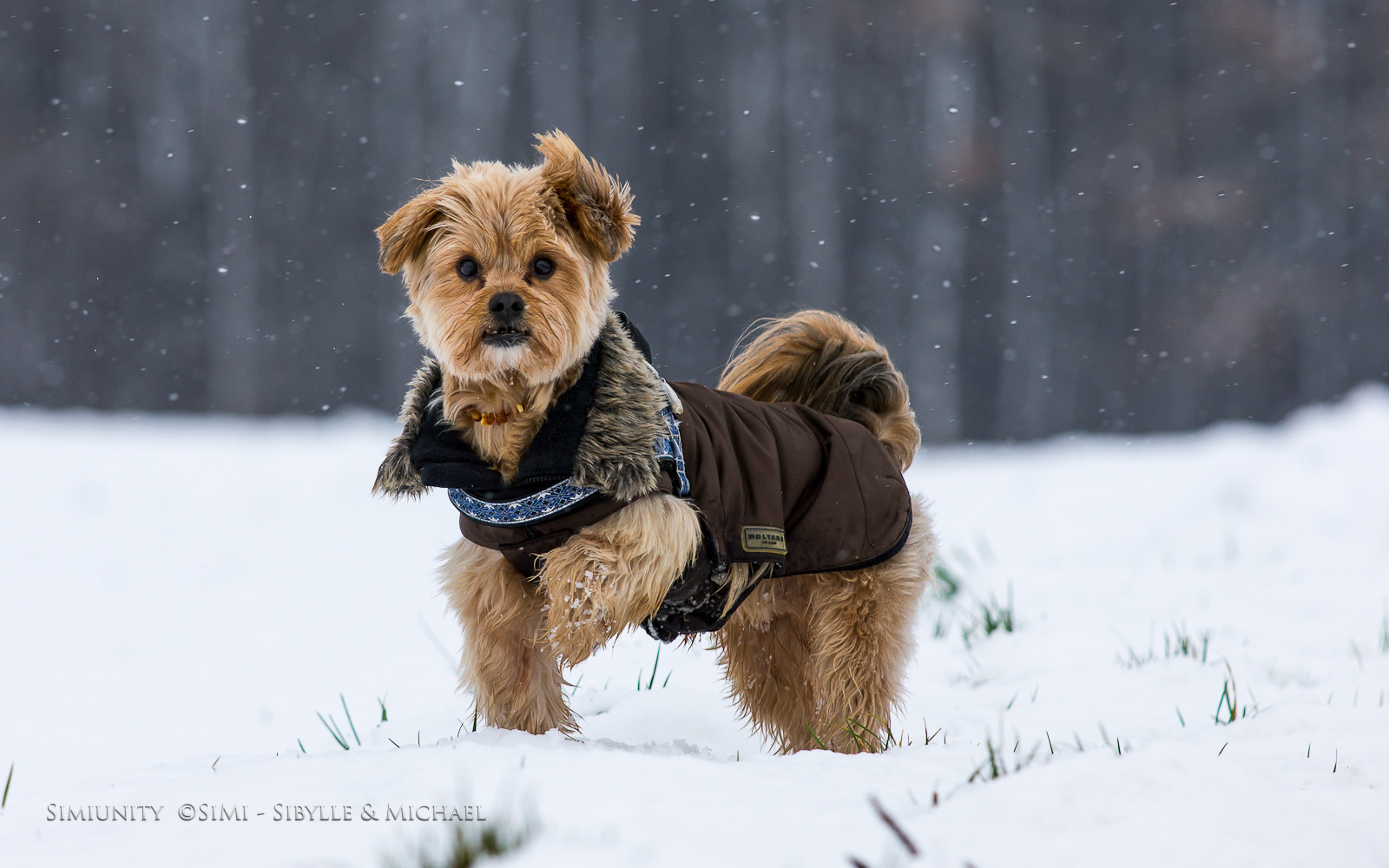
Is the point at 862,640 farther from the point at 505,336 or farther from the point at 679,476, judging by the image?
the point at 505,336

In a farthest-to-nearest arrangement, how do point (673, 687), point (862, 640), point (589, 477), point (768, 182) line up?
point (768, 182), point (673, 687), point (862, 640), point (589, 477)

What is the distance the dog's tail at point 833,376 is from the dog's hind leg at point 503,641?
1.29 meters

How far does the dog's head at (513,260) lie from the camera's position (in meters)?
2.78

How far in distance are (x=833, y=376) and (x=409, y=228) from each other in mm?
1503

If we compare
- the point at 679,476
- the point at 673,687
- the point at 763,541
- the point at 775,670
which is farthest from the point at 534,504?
the point at 673,687

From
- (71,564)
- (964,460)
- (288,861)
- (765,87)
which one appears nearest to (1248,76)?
(765,87)

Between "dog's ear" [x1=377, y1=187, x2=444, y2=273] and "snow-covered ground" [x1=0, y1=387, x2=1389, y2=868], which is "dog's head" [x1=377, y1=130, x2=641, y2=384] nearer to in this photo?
"dog's ear" [x1=377, y1=187, x2=444, y2=273]

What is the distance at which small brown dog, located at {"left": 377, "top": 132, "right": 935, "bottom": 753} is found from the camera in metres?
2.77

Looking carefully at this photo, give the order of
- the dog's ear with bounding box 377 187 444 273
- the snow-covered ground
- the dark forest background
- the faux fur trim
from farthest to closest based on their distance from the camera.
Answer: the dark forest background, the dog's ear with bounding box 377 187 444 273, the faux fur trim, the snow-covered ground

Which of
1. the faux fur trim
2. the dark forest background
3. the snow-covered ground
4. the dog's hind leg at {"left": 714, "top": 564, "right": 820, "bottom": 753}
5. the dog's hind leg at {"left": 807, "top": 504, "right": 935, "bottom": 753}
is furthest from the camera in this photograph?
the dark forest background

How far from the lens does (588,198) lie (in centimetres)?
298

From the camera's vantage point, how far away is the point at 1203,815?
1.82 meters

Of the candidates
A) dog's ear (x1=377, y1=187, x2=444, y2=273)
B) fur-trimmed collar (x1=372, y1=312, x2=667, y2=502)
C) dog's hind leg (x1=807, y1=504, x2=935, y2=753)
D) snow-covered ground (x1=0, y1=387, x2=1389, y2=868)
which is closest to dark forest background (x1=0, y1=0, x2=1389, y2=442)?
snow-covered ground (x1=0, y1=387, x2=1389, y2=868)

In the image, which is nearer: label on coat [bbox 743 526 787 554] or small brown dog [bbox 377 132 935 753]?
small brown dog [bbox 377 132 935 753]
